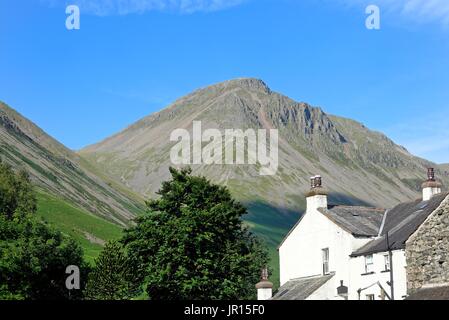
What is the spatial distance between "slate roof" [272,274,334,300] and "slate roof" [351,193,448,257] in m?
3.68

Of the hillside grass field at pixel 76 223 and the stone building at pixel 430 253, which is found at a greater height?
the hillside grass field at pixel 76 223

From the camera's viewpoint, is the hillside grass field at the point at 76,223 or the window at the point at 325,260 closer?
the window at the point at 325,260

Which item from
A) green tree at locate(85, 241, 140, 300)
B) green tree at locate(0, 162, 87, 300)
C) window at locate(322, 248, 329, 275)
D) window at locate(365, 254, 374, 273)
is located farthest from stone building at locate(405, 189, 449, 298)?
green tree at locate(0, 162, 87, 300)

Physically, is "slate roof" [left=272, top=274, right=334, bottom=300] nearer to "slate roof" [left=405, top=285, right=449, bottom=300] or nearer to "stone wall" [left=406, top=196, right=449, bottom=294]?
"stone wall" [left=406, top=196, right=449, bottom=294]

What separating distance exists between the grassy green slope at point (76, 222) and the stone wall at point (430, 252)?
4731 inches

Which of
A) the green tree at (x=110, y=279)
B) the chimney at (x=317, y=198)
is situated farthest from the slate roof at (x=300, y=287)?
the green tree at (x=110, y=279)

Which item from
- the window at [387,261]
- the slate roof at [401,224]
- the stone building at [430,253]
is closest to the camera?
the stone building at [430,253]

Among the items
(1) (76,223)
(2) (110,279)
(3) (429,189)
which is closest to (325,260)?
(3) (429,189)

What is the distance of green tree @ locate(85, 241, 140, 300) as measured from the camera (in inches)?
2512

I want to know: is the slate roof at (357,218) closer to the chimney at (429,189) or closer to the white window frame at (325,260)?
the white window frame at (325,260)

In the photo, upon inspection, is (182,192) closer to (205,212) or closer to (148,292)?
(205,212)

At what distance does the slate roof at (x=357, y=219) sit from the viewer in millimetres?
51438
